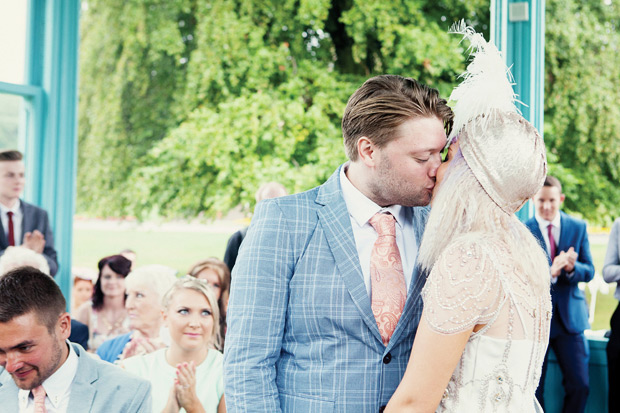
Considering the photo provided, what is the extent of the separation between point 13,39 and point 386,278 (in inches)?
162

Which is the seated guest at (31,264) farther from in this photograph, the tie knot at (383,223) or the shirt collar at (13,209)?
the tie knot at (383,223)

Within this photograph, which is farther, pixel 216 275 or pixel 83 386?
pixel 216 275

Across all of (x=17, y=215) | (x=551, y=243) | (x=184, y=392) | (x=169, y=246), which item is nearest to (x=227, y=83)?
(x=169, y=246)

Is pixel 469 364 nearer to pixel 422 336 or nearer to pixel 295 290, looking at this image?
pixel 422 336

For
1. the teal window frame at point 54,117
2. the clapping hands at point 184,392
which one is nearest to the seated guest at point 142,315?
the clapping hands at point 184,392

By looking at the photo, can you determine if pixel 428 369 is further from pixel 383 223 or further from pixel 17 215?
pixel 17 215

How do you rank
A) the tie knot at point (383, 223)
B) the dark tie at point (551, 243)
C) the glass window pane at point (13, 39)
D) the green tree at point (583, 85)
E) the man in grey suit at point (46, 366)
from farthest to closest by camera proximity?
the green tree at point (583, 85)
the glass window pane at point (13, 39)
the dark tie at point (551, 243)
the man in grey suit at point (46, 366)
the tie knot at point (383, 223)

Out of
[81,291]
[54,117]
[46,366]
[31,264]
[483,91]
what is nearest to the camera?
[483,91]

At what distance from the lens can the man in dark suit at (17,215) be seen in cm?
420

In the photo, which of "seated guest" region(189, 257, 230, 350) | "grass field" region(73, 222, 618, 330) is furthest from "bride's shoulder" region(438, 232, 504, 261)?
"grass field" region(73, 222, 618, 330)

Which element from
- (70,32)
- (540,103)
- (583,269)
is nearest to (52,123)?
(70,32)

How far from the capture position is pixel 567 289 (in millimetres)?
4082

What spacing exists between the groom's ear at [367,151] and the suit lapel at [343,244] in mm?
105

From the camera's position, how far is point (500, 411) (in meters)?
1.42
